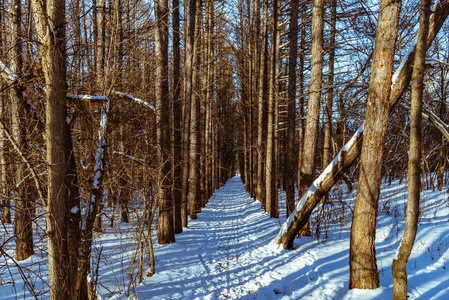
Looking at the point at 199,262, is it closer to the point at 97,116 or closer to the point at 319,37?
the point at 97,116

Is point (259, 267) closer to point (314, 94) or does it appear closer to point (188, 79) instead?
point (314, 94)

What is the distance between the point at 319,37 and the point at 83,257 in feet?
23.6

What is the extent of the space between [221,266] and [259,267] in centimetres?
90

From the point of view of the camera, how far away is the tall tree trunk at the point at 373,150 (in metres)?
4.04

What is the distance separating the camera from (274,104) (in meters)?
11.6

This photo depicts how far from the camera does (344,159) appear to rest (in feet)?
16.7

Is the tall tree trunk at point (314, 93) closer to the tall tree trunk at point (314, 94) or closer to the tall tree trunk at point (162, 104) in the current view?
the tall tree trunk at point (314, 94)

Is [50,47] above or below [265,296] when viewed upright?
above

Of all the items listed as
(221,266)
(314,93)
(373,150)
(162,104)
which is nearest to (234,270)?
(221,266)

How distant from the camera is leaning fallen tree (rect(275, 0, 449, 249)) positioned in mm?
4090

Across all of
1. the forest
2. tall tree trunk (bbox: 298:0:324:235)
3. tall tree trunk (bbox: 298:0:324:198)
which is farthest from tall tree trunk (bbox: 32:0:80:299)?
tall tree trunk (bbox: 298:0:324:235)

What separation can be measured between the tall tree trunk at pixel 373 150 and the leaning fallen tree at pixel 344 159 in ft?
1.07

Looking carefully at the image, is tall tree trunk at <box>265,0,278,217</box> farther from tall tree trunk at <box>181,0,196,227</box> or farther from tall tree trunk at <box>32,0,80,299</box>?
tall tree trunk at <box>32,0,80,299</box>

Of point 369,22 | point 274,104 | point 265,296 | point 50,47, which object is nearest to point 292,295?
point 265,296
